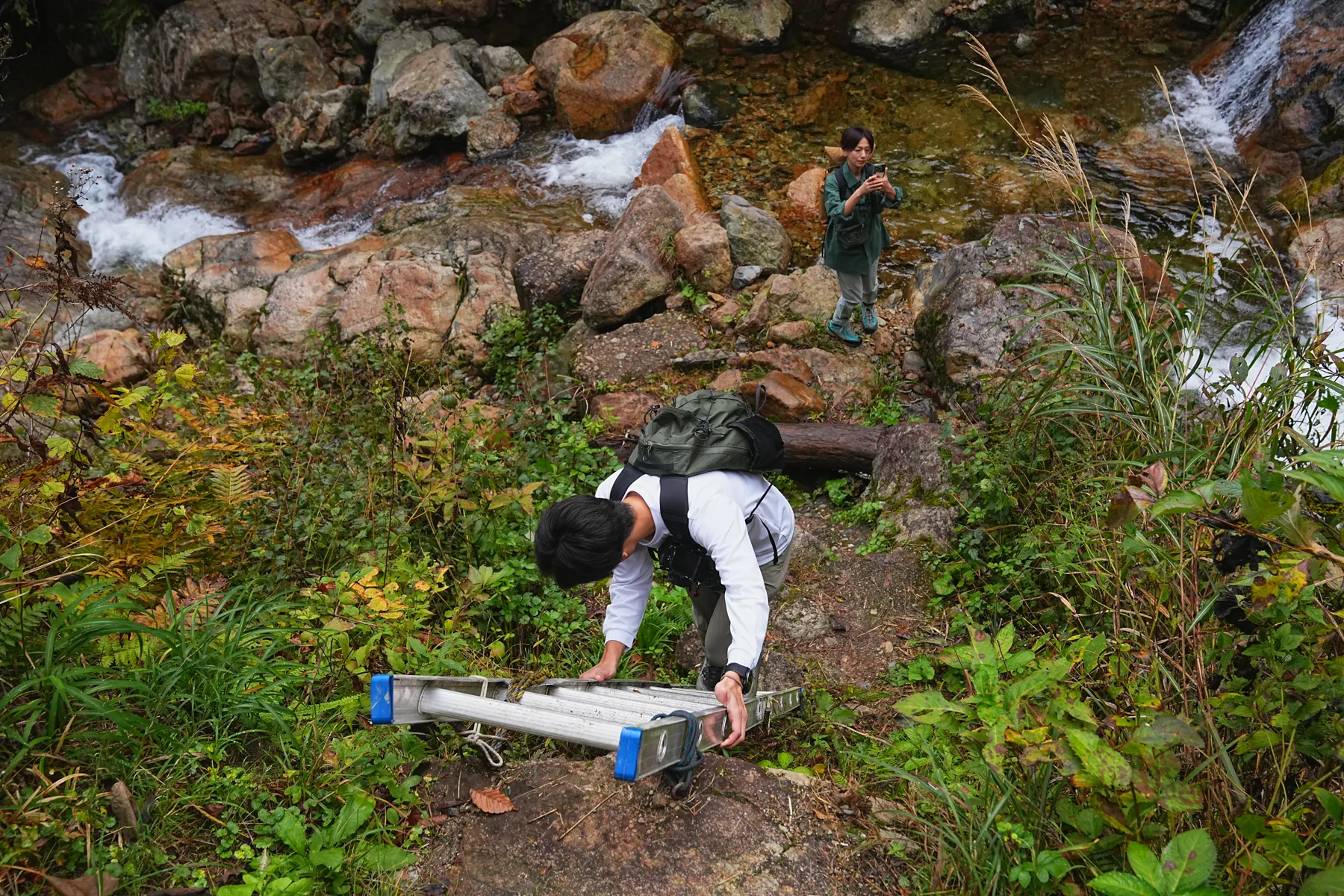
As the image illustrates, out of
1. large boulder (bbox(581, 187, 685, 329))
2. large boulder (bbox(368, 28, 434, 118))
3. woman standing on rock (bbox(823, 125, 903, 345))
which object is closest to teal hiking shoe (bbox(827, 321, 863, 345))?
woman standing on rock (bbox(823, 125, 903, 345))

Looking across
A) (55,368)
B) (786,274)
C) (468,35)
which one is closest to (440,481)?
(55,368)

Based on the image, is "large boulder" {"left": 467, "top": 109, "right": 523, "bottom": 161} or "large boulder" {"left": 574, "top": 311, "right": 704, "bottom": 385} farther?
"large boulder" {"left": 467, "top": 109, "right": 523, "bottom": 161}

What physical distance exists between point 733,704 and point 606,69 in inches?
419

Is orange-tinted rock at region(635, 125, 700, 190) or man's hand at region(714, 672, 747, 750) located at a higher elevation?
man's hand at region(714, 672, 747, 750)

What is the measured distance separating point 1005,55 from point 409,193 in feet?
27.9

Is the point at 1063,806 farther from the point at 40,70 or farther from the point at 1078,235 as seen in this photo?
the point at 40,70

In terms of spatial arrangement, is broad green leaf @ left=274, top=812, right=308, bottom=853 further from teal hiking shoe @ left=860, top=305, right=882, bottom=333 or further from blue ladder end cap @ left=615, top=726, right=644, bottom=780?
teal hiking shoe @ left=860, top=305, right=882, bottom=333

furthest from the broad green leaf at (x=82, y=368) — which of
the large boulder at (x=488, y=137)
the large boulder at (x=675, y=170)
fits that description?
the large boulder at (x=488, y=137)

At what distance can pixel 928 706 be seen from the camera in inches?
85.4

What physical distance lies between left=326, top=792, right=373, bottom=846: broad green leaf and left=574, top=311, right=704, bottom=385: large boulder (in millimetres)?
4073

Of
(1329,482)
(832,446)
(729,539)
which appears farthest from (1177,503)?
(832,446)

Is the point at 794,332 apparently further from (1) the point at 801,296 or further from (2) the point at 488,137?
(2) the point at 488,137

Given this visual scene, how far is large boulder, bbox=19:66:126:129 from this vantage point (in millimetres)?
13469

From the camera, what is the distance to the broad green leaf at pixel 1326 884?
163 centimetres
